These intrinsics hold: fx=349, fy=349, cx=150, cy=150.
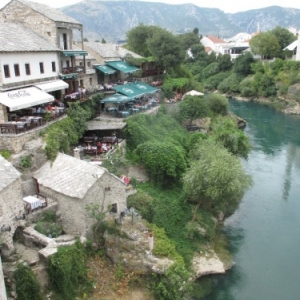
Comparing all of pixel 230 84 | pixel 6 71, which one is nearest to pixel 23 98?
pixel 6 71

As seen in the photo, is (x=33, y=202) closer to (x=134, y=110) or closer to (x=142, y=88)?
(x=134, y=110)

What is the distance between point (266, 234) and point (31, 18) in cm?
2711

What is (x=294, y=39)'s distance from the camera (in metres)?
93.4

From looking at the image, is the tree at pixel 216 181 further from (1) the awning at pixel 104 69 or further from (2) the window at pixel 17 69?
(1) the awning at pixel 104 69

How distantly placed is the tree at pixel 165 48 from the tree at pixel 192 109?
10.5 m

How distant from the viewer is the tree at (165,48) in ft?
163

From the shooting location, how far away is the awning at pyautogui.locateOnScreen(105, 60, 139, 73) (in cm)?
4362

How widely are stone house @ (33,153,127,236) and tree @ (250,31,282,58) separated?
260 feet

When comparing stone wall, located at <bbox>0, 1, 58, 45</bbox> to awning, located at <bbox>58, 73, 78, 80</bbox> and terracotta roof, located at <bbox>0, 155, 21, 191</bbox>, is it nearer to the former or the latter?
awning, located at <bbox>58, 73, 78, 80</bbox>

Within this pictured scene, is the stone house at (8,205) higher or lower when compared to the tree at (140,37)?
lower

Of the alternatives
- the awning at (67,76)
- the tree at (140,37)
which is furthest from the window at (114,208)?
the tree at (140,37)

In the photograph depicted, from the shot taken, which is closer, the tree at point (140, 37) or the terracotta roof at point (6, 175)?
the terracotta roof at point (6, 175)

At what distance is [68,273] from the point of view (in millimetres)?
→ 16312

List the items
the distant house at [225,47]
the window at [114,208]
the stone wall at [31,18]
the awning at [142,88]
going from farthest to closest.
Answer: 1. the distant house at [225,47]
2. the awning at [142,88]
3. the stone wall at [31,18]
4. the window at [114,208]
